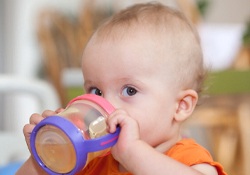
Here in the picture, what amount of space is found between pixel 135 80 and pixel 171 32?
101 millimetres

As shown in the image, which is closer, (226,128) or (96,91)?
(96,91)

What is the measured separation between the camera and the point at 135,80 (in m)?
0.74

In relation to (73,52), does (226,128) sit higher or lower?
lower

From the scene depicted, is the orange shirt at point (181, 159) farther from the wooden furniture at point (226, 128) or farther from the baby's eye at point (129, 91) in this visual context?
the wooden furniture at point (226, 128)

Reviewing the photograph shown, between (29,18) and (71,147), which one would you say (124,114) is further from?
(29,18)

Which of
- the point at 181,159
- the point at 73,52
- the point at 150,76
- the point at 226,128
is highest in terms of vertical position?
the point at 150,76

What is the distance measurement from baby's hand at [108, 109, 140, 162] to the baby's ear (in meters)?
0.14

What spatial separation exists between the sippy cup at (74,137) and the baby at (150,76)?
0.03 meters

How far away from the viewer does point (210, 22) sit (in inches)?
125

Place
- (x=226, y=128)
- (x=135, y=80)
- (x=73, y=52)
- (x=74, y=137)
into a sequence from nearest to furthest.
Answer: (x=74, y=137) < (x=135, y=80) < (x=73, y=52) < (x=226, y=128)

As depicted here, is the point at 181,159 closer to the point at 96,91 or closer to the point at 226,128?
the point at 96,91

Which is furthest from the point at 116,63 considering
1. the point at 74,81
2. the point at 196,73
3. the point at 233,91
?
the point at 233,91

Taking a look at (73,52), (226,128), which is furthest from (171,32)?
(226,128)

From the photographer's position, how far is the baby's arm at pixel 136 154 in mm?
660
